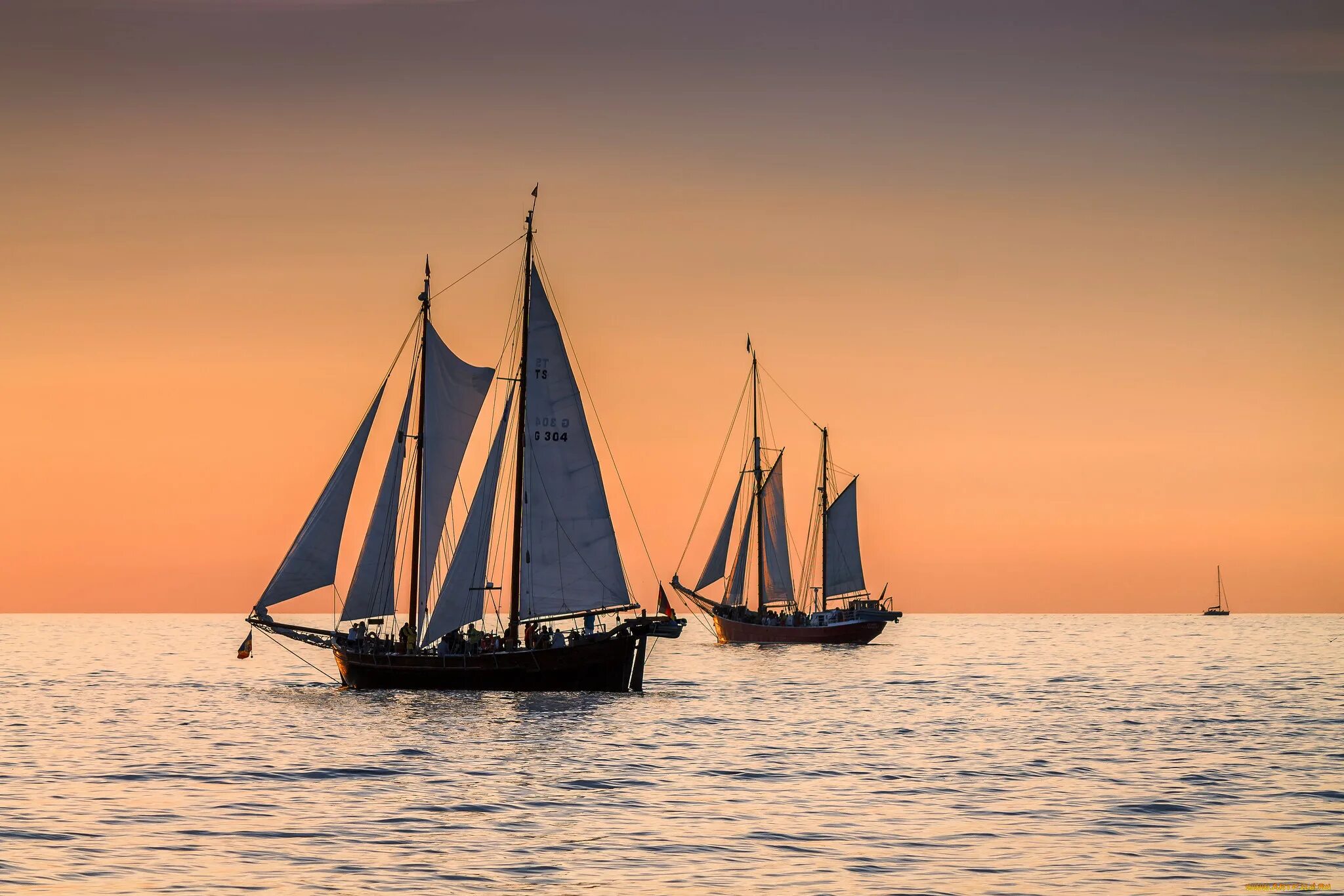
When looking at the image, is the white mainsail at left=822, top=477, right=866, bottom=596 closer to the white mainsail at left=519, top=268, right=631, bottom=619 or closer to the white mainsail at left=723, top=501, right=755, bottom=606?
the white mainsail at left=723, top=501, right=755, bottom=606

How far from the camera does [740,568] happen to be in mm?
144375

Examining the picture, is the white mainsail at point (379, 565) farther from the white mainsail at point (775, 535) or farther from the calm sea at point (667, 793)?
the white mainsail at point (775, 535)

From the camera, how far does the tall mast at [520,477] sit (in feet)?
235

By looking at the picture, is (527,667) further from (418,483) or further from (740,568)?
(740,568)

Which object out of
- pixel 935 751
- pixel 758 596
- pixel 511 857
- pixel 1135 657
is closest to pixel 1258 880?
pixel 511 857

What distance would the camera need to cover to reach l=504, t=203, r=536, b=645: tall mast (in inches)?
2825

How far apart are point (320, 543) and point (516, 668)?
10420 millimetres

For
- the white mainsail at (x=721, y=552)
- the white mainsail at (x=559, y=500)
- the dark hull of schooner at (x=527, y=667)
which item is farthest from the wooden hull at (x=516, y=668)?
the white mainsail at (x=721, y=552)

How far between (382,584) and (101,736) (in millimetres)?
18532

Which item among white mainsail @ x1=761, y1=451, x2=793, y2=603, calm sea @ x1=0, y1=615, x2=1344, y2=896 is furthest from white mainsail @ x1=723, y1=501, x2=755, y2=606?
calm sea @ x1=0, y1=615, x2=1344, y2=896

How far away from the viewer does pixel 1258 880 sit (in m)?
28.7

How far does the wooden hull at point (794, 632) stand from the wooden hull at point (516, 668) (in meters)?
76.3

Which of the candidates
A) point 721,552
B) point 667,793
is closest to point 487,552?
point 667,793

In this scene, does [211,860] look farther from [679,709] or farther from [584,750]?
[679,709]
